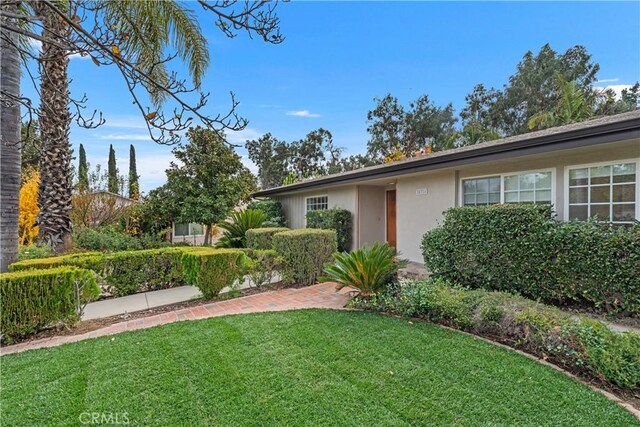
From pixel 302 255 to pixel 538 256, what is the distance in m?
4.73

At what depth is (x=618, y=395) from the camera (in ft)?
9.82

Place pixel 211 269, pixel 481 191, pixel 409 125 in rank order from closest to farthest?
pixel 211 269, pixel 481 191, pixel 409 125

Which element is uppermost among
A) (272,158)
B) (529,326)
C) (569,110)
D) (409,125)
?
(409,125)

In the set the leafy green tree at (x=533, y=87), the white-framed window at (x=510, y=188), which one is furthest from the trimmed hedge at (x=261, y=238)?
the leafy green tree at (x=533, y=87)

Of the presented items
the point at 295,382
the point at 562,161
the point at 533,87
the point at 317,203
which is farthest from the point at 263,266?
the point at 533,87

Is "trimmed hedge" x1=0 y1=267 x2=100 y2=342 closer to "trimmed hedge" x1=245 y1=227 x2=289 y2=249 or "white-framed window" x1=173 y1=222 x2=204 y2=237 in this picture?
"trimmed hedge" x1=245 y1=227 x2=289 y2=249

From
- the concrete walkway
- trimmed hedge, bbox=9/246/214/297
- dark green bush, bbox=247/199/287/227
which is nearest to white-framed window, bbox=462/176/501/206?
the concrete walkway

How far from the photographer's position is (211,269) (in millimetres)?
6164

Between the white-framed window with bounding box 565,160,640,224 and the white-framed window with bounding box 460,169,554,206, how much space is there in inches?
15.7

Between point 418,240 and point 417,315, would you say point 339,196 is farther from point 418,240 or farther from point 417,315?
point 417,315

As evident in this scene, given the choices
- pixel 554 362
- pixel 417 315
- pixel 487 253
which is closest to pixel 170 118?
pixel 417 315

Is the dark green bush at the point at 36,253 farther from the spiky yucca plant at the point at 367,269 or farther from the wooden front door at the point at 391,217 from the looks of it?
the wooden front door at the point at 391,217

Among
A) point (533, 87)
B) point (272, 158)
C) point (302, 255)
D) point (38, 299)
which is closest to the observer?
point (38, 299)

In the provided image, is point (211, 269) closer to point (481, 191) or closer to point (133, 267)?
point (133, 267)
